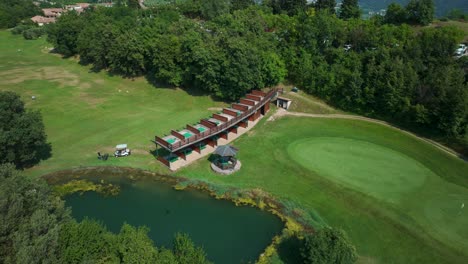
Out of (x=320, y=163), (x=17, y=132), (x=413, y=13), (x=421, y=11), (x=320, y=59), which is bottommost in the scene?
(x=320, y=163)

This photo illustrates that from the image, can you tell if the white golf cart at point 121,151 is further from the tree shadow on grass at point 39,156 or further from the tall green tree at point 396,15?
the tall green tree at point 396,15

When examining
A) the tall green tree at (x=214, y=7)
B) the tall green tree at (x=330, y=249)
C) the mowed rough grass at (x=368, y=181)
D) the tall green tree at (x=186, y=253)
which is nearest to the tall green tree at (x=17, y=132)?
the mowed rough grass at (x=368, y=181)

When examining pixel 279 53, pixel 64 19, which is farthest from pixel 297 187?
pixel 64 19

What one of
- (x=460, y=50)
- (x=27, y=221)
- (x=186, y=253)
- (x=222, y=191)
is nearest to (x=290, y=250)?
(x=186, y=253)

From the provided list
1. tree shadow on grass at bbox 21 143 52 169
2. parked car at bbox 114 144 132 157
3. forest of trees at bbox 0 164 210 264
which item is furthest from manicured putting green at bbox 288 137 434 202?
tree shadow on grass at bbox 21 143 52 169

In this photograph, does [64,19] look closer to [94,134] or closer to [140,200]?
[94,134]

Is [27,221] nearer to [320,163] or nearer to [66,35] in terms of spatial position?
[320,163]

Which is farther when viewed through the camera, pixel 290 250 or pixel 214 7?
pixel 214 7
